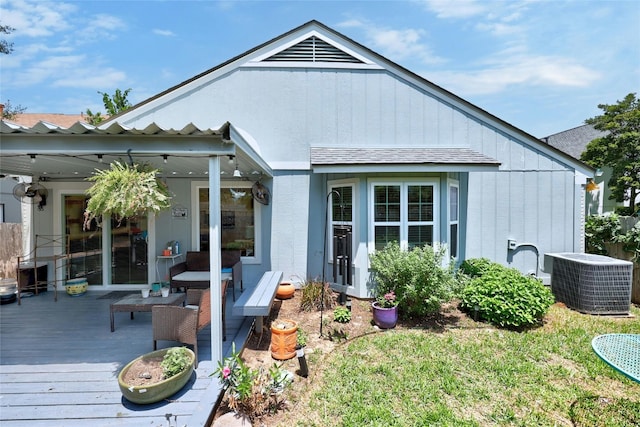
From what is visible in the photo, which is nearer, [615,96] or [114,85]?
[615,96]

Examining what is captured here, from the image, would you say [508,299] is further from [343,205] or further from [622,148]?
[622,148]

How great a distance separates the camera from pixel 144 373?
3.12 metres

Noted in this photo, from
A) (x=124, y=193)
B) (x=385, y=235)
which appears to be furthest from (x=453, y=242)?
(x=124, y=193)

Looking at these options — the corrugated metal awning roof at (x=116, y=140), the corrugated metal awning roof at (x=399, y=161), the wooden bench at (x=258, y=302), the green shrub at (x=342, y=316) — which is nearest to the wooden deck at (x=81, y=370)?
the wooden bench at (x=258, y=302)

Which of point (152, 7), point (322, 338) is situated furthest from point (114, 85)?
point (322, 338)

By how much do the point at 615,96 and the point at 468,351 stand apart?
51.7 feet

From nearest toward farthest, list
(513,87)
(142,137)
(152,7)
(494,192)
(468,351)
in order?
(142,137)
(468,351)
(152,7)
(494,192)
(513,87)

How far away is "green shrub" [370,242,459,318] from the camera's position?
5.07 meters

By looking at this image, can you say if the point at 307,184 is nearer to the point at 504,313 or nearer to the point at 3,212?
the point at 504,313

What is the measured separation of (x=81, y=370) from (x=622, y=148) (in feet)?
60.7

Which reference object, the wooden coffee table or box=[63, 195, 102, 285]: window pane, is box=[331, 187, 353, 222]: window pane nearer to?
the wooden coffee table

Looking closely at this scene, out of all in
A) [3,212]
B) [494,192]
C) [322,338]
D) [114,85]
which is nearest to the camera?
[322,338]

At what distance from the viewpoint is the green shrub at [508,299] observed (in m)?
5.14

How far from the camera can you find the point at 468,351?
439 centimetres
